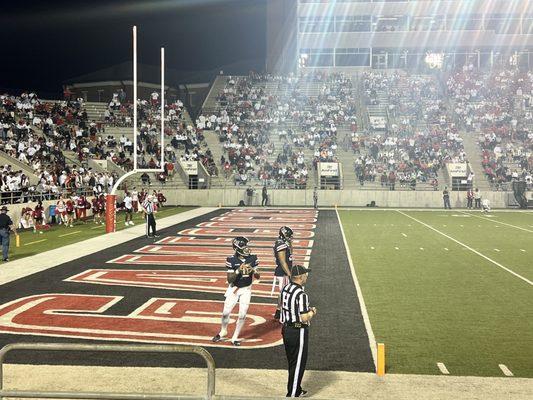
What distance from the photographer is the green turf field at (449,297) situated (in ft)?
28.9

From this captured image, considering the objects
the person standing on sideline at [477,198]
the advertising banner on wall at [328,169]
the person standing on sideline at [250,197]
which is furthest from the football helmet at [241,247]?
the advertising banner on wall at [328,169]

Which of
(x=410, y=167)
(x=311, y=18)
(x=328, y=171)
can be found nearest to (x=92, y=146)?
(x=328, y=171)

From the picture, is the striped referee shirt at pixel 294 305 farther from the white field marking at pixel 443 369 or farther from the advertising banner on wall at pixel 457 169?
the advertising banner on wall at pixel 457 169

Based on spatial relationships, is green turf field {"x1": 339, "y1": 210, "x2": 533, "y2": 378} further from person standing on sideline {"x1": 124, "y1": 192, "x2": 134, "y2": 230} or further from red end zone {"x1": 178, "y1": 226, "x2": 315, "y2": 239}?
person standing on sideline {"x1": 124, "y1": 192, "x2": 134, "y2": 230}

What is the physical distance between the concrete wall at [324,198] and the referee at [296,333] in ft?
119

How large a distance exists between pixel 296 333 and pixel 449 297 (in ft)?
22.1

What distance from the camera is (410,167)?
150 feet

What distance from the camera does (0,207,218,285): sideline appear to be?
15746 millimetres

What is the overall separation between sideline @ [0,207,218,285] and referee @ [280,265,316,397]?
366 inches

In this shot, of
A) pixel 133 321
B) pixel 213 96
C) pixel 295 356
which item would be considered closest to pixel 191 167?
pixel 213 96

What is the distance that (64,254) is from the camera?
1905 cm

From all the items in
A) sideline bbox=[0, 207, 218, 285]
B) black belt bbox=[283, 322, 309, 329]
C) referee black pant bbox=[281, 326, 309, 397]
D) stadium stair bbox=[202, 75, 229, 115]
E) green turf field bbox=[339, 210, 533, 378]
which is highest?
stadium stair bbox=[202, 75, 229, 115]

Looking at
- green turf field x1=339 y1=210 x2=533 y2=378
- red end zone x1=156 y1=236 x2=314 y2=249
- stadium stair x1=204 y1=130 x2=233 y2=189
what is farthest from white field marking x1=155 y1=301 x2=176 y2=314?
stadium stair x1=204 y1=130 x2=233 y2=189

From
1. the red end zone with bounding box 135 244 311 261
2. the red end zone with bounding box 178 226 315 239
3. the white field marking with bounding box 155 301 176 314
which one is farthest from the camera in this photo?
the red end zone with bounding box 178 226 315 239
